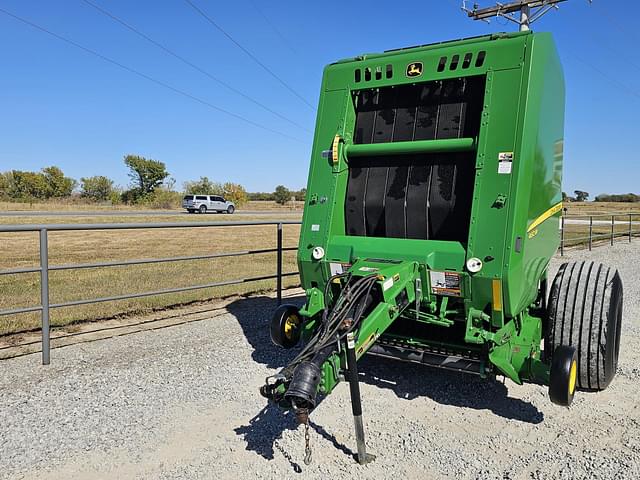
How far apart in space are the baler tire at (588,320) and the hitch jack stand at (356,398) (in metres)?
1.92

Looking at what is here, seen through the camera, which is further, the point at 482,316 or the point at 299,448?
the point at 482,316

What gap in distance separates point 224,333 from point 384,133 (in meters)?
3.07

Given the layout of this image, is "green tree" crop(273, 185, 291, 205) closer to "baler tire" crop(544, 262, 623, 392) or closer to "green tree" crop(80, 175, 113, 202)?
"green tree" crop(80, 175, 113, 202)

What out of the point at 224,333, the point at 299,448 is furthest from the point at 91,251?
the point at 299,448

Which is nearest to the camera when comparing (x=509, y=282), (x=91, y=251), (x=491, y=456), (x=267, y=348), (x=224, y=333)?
(x=491, y=456)

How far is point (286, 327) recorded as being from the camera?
4.60 metres

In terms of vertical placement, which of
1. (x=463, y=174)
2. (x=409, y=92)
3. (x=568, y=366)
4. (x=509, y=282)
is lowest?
(x=568, y=366)

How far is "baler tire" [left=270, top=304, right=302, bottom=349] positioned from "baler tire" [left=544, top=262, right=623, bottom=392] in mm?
2192

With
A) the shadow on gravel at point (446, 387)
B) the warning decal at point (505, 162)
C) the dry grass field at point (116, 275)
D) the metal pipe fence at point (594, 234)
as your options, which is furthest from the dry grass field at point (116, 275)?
the metal pipe fence at point (594, 234)

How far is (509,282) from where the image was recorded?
11.8ft

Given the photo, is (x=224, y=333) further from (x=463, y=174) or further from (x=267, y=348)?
(x=463, y=174)

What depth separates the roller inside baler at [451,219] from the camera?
3654 millimetres

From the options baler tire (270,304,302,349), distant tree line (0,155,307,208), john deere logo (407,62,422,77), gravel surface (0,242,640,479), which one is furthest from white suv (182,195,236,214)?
john deere logo (407,62,422,77)

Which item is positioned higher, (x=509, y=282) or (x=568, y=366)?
(x=509, y=282)
